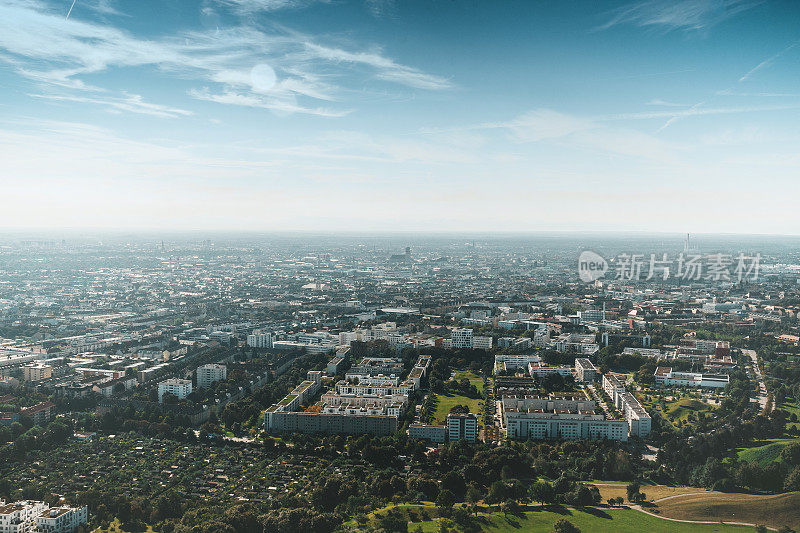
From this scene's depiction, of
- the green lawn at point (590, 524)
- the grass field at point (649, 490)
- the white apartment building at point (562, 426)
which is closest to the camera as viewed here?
the green lawn at point (590, 524)

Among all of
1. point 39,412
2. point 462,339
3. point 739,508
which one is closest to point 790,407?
point 739,508

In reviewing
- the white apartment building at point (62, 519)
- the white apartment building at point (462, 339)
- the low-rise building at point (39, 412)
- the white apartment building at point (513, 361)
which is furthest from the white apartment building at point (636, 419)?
the low-rise building at point (39, 412)

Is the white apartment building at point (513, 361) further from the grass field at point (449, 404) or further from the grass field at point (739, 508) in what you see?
the grass field at point (739, 508)

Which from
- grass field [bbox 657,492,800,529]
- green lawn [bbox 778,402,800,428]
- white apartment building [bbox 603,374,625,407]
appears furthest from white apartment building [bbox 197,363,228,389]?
green lawn [bbox 778,402,800,428]

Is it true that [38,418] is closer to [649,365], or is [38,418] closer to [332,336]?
[332,336]

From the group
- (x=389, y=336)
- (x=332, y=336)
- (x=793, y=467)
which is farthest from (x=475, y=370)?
(x=793, y=467)

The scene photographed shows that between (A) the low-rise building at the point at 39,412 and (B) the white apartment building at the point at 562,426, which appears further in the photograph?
(A) the low-rise building at the point at 39,412

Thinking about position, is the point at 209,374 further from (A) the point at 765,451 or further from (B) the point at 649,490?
(A) the point at 765,451
